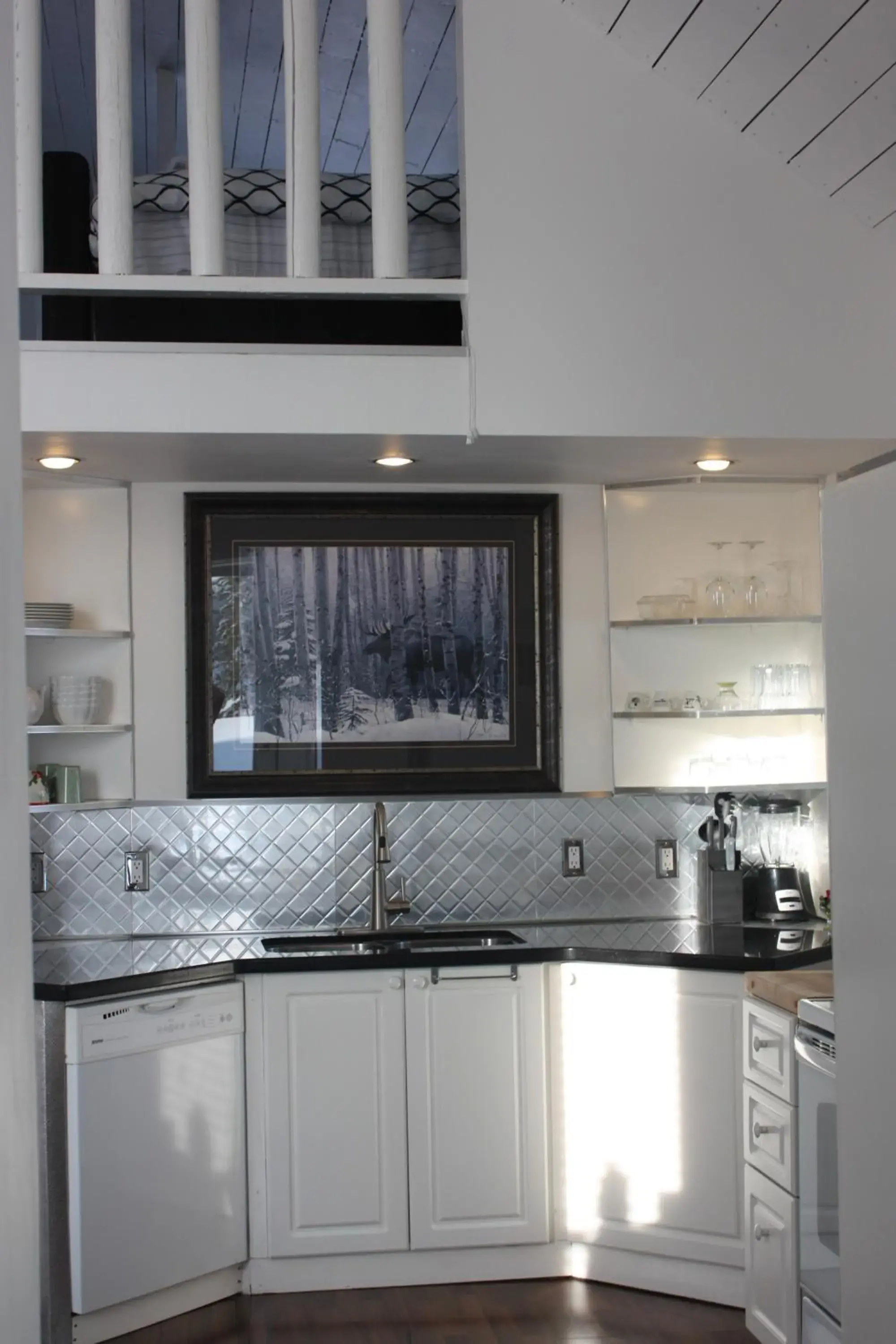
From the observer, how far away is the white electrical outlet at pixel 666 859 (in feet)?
14.8

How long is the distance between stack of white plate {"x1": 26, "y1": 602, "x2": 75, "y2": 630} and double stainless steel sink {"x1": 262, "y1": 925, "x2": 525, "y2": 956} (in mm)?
1159

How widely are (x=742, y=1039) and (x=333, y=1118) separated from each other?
3.82ft

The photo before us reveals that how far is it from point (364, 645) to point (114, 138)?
65.8 inches

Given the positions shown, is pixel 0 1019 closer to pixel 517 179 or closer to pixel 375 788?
pixel 517 179

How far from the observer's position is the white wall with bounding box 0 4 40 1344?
1.76 ft

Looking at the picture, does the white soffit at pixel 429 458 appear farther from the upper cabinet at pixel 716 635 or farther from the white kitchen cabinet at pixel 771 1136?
the white kitchen cabinet at pixel 771 1136

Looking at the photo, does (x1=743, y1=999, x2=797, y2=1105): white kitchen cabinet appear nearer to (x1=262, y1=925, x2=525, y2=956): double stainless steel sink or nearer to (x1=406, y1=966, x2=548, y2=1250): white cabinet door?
(x1=406, y1=966, x2=548, y2=1250): white cabinet door

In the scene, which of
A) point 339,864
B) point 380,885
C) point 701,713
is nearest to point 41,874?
point 339,864

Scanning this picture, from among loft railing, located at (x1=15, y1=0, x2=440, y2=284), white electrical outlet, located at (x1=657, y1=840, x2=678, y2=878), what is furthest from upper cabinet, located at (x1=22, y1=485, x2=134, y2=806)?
white electrical outlet, located at (x1=657, y1=840, x2=678, y2=878)

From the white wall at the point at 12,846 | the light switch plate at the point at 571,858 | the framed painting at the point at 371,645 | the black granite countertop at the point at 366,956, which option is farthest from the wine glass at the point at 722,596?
the white wall at the point at 12,846

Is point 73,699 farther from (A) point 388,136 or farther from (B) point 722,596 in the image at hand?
(B) point 722,596

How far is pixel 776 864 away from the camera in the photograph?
15.0 feet

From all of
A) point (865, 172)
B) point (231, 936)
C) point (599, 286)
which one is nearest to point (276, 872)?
point (231, 936)

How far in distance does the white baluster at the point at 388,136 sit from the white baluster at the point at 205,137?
404 mm
